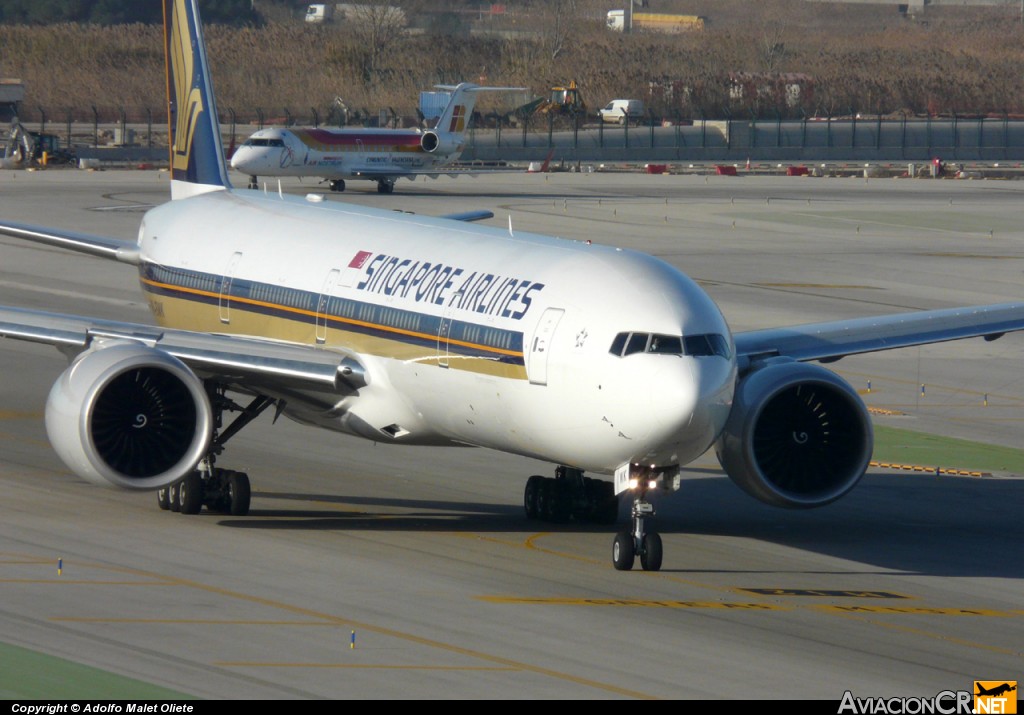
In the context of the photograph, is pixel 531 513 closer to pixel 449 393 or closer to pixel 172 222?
pixel 449 393

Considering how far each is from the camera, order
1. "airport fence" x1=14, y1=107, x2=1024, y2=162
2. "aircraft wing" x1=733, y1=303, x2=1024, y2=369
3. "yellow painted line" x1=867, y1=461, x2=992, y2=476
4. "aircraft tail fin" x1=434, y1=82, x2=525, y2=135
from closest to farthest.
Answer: "aircraft wing" x1=733, y1=303, x2=1024, y2=369, "yellow painted line" x1=867, y1=461, x2=992, y2=476, "aircraft tail fin" x1=434, y1=82, x2=525, y2=135, "airport fence" x1=14, y1=107, x2=1024, y2=162

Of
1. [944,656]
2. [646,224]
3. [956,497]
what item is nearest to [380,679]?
[944,656]

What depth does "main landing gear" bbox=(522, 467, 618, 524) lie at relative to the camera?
83.7 ft

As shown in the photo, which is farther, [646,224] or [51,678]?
[646,224]

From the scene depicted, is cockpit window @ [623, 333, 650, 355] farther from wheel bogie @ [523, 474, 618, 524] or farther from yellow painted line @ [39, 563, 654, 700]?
wheel bogie @ [523, 474, 618, 524]

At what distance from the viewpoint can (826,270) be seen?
61219 mm

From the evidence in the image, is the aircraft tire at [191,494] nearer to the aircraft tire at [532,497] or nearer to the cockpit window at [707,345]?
the aircraft tire at [532,497]

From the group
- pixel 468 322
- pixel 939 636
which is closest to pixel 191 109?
pixel 468 322

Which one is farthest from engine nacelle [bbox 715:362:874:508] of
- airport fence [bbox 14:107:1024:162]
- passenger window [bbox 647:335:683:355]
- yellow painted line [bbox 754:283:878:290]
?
airport fence [bbox 14:107:1024:162]

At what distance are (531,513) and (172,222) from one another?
1019 centimetres

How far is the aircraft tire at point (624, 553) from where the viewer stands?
21984 millimetres

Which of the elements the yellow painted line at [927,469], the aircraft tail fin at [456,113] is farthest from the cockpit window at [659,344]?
the aircraft tail fin at [456,113]

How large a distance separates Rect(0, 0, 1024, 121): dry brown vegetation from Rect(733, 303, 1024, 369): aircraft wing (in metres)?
94.7

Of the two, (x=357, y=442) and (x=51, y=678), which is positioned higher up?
(x=51, y=678)
